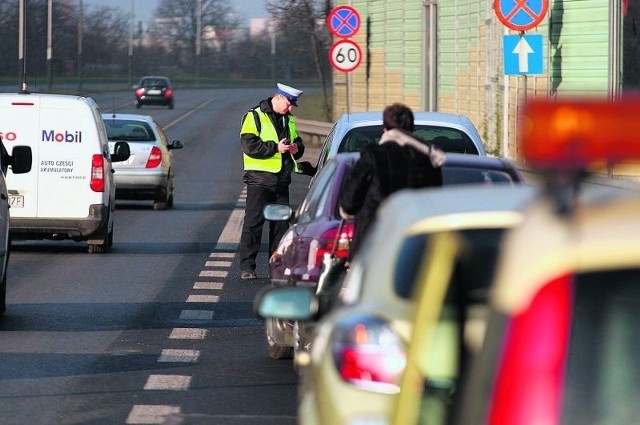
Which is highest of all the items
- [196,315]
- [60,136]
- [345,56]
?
[345,56]

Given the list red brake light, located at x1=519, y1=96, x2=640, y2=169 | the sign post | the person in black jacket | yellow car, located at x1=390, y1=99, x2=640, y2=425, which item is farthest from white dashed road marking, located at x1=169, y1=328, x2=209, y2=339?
the sign post

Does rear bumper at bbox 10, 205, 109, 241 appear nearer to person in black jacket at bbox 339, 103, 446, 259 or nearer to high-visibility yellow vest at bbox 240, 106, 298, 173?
high-visibility yellow vest at bbox 240, 106, 298, 173

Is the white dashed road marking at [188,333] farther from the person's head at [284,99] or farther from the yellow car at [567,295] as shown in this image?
the yellow car at [567,295]

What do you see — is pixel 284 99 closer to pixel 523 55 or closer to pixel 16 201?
pixel 16 201

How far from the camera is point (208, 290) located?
49.9 feet

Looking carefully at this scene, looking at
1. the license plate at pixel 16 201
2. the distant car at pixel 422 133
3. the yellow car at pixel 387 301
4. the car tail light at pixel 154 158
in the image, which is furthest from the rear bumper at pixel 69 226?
the yellow car at pixel 387 301

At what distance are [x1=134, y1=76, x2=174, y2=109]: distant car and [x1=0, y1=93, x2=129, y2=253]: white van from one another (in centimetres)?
6545

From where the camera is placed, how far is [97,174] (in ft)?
63.7

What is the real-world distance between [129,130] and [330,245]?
19.1m

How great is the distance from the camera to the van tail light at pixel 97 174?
19375mm

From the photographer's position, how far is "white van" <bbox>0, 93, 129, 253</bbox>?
1922 cm

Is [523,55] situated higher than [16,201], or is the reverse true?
[523,55]

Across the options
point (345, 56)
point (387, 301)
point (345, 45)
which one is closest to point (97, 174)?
point (345, 56)

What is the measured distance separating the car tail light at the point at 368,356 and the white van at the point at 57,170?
15046 millimetres
